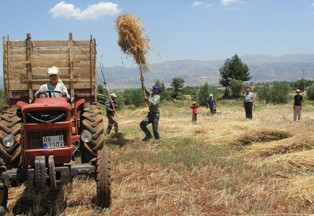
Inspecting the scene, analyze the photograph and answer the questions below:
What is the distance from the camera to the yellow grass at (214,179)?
5.93 meters

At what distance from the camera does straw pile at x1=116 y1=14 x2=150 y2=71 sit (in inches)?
469

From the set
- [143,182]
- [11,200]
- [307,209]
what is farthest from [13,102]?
[307,209]

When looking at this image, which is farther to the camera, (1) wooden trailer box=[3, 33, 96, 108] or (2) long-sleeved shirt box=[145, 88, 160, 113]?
(2) long-sleeved shirt box=[145, 88, 160, 113]

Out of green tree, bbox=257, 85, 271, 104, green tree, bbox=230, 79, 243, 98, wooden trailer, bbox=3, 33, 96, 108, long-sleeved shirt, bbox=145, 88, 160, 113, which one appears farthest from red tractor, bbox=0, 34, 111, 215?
green tree, bbox=230, 79, 243, 98

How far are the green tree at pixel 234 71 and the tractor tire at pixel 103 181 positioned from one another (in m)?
58.9

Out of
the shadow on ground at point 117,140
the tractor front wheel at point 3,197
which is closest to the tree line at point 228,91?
the shadow on ground at point 117,140

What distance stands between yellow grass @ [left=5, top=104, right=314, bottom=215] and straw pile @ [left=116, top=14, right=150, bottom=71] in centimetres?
258

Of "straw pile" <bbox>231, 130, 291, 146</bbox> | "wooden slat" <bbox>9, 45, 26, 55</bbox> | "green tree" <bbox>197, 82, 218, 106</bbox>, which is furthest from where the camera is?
"green tree" <bbox>197, 82, 218, 106</bbox>

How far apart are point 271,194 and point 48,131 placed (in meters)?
3.44

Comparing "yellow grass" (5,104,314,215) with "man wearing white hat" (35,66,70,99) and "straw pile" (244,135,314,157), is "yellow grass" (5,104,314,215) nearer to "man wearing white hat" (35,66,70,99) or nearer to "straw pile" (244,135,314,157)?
"straw pile" (244,135,314,157)

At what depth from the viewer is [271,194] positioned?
6418 mm

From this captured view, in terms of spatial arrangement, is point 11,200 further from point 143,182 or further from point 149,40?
point 149,40

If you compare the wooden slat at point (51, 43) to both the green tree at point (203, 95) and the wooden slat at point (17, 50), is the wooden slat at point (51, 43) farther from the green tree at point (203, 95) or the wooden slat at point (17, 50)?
the green tree at point (203, 95)

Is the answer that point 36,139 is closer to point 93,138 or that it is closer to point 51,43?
point 93,138
